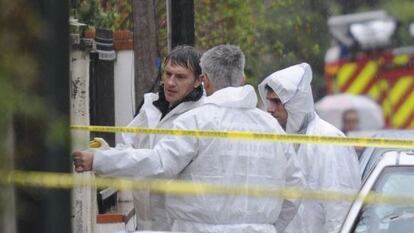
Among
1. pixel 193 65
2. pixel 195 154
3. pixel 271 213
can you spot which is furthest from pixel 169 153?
pixel 193 65

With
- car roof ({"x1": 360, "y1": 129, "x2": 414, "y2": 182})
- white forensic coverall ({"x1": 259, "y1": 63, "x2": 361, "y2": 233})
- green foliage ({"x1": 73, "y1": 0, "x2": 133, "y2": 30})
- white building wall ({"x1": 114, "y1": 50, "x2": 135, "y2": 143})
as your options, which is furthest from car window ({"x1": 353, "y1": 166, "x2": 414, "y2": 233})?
white building wall ({"x1": 114, "y1": 50, "x2": 135, "y2": 143})

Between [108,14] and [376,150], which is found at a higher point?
[108,14]

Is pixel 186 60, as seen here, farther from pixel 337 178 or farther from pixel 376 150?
pixel 376 150

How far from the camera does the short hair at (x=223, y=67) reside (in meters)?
4.52

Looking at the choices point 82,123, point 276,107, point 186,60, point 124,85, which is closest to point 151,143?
point 186,60

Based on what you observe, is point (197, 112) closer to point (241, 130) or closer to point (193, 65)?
point (241, 130)

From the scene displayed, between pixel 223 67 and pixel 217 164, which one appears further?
pixel 223 67

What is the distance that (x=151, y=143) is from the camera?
15.3 ft

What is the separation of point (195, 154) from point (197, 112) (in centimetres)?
20

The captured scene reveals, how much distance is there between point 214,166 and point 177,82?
74 centimetres

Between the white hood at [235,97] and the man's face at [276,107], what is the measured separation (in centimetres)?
79

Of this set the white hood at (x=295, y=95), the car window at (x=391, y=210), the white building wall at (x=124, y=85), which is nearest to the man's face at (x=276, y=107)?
the white hood at (x=295, y=95)

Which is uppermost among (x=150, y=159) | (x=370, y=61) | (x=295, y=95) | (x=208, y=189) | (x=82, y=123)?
(x=370, y=61)

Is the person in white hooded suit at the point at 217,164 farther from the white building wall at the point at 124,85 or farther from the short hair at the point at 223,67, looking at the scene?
the white building wall at the point at 124,85
